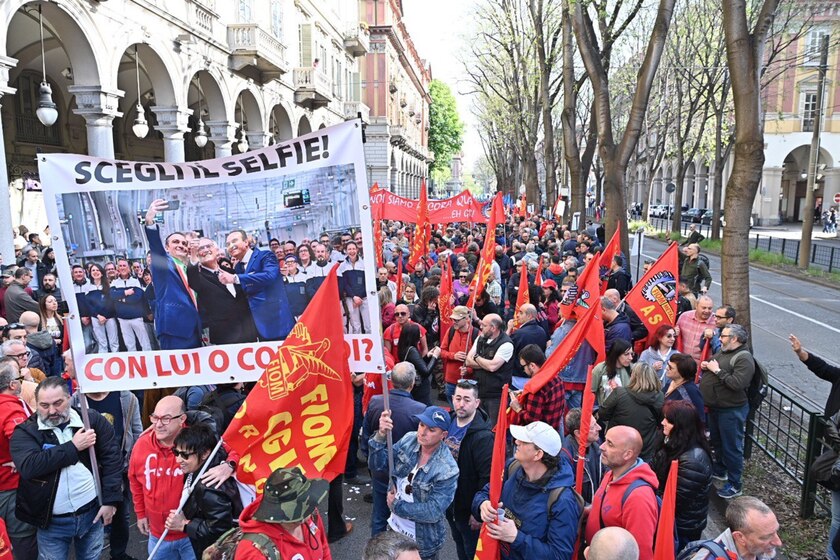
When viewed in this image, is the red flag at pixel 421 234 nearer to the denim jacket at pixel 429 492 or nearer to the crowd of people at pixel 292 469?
the crowd of people at pixel 292 469

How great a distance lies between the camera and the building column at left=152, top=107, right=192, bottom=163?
1909 centimetres

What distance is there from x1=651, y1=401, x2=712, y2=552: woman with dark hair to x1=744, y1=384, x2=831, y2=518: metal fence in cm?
217

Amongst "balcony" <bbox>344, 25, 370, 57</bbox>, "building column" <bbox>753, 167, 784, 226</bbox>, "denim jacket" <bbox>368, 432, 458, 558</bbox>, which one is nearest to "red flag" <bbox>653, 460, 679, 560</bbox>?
"denim jacket" <bbox>368, 432, 458, 558</bbox>

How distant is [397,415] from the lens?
4855 mm

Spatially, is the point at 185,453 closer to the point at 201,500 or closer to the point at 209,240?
the point at 201,500

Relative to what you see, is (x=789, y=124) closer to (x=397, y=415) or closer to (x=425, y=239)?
(x=425, y=239)

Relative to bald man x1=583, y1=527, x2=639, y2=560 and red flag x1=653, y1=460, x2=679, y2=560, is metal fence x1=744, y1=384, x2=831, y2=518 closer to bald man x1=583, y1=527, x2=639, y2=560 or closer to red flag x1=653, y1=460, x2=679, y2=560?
red flag x1=653, y1=460, x2=679, y2=560

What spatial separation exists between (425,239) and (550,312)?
4.49 meters

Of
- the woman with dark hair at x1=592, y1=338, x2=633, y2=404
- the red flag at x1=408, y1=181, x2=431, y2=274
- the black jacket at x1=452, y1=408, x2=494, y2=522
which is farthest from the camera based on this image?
the red flag at x1=408, y1=181, x2=431, y2=274

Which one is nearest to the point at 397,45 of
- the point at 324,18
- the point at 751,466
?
the point at 324,18

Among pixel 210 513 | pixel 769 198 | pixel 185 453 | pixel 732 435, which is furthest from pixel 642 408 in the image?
pixel 769 198

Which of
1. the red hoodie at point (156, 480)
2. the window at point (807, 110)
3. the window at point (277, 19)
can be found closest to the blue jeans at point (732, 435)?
the red hoodie at point (156, 480)

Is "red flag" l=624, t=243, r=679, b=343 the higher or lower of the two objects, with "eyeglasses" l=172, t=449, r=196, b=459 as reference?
higher

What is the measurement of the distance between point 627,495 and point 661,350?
3577mm
